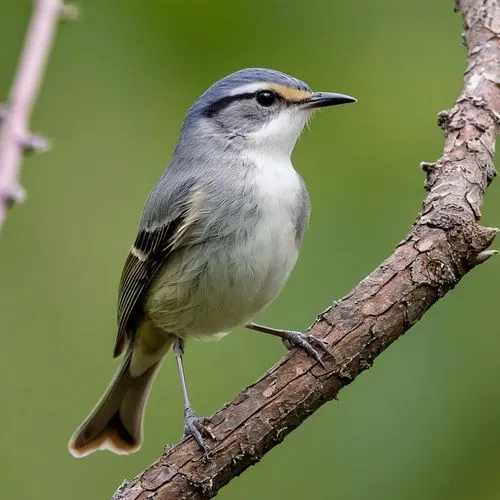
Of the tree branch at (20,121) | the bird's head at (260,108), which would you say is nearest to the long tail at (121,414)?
the bird's head at (260,108)

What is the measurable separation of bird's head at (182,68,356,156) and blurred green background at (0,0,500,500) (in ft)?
0.70

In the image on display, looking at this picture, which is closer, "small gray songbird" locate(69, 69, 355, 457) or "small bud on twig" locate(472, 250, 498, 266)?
"small bud on twig" locate(472, 250, 498, 266)

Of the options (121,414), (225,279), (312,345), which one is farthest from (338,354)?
(121,414)

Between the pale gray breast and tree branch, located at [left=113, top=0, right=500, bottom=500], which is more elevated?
the pale gray breast

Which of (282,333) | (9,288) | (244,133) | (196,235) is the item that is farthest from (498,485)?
(9,288)

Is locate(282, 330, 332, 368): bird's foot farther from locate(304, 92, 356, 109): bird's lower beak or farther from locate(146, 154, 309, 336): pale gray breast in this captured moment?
locate(304, 92, 356, 109): bird's lower beak

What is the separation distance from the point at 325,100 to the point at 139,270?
→ 116 centimetres

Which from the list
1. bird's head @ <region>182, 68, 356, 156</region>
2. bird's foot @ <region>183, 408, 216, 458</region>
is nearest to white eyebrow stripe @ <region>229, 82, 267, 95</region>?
bird's head @ <region>182, 68, 356, 156</region>

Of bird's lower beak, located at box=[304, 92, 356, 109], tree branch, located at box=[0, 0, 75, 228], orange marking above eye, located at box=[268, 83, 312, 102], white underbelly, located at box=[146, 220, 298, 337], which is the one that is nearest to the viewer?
tree branch, located at box=[0, 0, 75, 228]

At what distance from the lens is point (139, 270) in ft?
12.4

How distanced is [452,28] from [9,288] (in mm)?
2705

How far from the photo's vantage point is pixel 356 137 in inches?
149

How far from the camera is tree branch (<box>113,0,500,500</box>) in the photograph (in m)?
2.73

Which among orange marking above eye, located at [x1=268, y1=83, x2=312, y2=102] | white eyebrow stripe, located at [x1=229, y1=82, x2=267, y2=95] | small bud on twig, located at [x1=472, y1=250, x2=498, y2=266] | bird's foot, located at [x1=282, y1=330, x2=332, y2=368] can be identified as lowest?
small bud on twig, located at [x1=472, y1=250, x2=498, y2=266]
